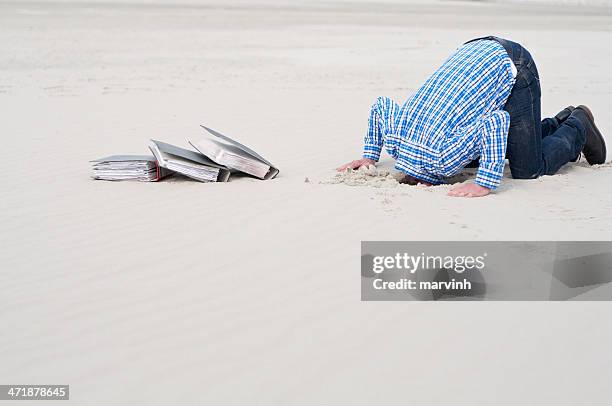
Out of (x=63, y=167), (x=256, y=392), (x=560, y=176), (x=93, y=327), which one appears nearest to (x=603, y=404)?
(x=256, y=392)

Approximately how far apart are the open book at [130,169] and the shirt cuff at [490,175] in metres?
2.43

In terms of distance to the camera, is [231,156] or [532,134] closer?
[532,134]

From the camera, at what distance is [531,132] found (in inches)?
215

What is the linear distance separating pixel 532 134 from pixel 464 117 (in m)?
0.55

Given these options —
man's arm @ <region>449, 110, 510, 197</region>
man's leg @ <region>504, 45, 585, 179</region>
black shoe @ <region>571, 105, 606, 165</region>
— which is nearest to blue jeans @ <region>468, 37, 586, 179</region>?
man's leg @ <region>504, 45, 585, 179</region>

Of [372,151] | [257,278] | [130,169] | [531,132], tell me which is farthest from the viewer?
[372,151]

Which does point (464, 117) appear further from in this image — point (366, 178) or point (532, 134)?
point (366, 178)

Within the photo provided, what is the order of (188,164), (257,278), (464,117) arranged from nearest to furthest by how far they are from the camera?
(257,278), (464,117), (188,164)

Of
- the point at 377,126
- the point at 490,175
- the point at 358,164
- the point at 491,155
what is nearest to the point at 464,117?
the point at 491,155

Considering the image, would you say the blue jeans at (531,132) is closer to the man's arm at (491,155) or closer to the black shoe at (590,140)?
the black shoe at (590,140)

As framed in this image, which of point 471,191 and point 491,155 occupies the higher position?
point 491,155

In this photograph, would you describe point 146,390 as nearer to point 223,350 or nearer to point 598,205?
point 223,350

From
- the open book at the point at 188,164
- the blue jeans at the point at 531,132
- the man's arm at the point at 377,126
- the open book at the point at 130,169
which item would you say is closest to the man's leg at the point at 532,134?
the blue jeans at the point at 531,132

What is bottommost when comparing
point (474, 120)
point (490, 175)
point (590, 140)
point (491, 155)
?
point (490, 175)
